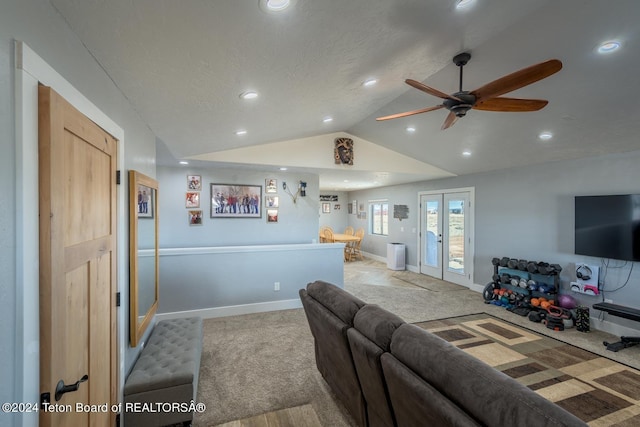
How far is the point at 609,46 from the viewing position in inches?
84.2

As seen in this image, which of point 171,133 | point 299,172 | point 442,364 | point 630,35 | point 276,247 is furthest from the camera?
point 299,172

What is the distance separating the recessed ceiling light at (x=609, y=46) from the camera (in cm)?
210

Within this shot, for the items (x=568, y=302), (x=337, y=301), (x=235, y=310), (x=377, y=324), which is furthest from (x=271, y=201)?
(x=568, y=302)

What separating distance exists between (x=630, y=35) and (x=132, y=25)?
10.2ft

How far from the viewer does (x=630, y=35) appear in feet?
6.62

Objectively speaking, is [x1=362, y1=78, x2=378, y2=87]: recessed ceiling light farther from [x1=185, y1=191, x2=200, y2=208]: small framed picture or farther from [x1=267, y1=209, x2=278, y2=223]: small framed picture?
[x1=185, y1=191, x2=200, y2=208]: small framed picture

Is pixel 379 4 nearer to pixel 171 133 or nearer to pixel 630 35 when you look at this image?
pixel 630 35

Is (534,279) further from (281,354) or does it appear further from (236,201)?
(236,201)

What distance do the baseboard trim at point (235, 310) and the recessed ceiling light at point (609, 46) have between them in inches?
177

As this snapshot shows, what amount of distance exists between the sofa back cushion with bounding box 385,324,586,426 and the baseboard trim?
3.39m

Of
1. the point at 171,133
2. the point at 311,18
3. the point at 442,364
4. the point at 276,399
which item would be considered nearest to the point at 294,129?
the point at 171,133

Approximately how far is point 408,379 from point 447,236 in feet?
19.5

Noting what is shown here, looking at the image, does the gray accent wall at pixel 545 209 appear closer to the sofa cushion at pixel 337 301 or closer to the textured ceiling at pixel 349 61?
the textured ceiling at pixel 349 61

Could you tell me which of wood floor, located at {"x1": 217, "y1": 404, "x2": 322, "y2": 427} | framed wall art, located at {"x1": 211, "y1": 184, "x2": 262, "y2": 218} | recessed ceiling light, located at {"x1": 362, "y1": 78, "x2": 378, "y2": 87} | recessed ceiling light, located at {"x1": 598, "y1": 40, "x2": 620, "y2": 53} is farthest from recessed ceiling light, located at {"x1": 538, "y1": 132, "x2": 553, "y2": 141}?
framed wall art, located at {"x1": 211, "y1": 184, "x2": 262, "y2": 218}
